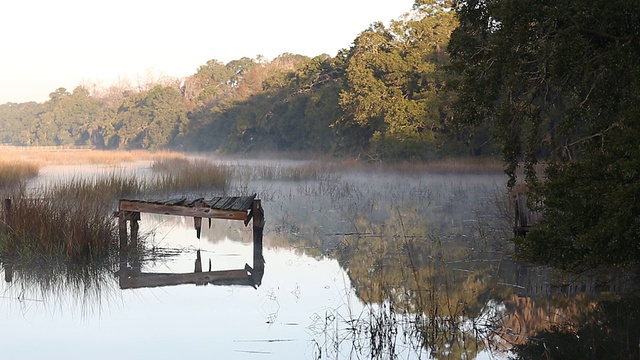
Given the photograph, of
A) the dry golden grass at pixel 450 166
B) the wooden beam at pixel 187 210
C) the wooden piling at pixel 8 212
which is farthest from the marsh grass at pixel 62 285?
the dry golden grass at pixel 450 166

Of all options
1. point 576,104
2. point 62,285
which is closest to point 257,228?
point 62,285

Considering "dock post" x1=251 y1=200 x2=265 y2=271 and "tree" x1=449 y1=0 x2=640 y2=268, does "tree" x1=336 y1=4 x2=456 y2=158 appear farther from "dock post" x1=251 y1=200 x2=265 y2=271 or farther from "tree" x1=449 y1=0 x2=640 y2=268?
"tree" x1=449 y1=0 x2=640 y2=268

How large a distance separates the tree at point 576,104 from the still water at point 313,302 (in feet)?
3.26

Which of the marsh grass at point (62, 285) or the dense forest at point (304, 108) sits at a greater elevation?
the dense forest at point (304, 108)

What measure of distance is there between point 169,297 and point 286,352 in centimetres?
281

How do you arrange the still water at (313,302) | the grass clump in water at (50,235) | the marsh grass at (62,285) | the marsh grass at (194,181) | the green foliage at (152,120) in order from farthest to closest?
the green foliage at (152,120), the marsh grass at (194,181), the grass clump in water at (50,235), the marsh grass at (62,285), the still water at (313,302)

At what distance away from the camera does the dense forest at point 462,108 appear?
7.07 metres

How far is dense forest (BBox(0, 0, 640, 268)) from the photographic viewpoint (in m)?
7.07

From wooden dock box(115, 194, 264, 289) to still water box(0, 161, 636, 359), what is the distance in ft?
0.65

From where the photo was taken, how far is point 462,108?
9297 mm

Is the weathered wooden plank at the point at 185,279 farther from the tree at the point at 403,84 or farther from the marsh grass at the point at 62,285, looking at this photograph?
the tree at the point at 403,84

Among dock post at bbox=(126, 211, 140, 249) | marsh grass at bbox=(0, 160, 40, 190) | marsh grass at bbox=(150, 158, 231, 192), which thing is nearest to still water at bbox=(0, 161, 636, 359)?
dock post at bbox=(126, 211, 140, 249)

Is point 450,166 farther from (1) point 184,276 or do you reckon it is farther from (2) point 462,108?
(2) point 462,108

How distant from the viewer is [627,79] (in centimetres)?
757
